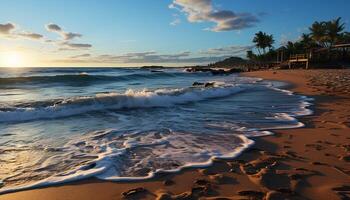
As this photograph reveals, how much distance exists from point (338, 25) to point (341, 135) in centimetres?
5774

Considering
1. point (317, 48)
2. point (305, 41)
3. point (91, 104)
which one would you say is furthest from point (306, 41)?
point (91, 104)

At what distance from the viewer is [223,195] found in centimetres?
358

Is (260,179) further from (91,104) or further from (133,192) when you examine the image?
(91,104)

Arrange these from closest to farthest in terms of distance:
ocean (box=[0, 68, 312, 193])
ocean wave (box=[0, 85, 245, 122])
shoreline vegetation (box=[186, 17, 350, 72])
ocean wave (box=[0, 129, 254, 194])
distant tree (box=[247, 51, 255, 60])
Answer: ocean wave (box=[0, 129, 254, 194]) < ocean (box=[0, 68, 312, 193]) < ocean wave (box=[0, 85, 245, 122]) < shoreline vegetation (box=[186, 17, 350, 72]) < distant tree (box=[247, 51, 255, 60])

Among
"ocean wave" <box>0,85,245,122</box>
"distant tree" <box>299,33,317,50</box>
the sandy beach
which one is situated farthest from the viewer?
"distant tree" <box>299,33,317,50</box>

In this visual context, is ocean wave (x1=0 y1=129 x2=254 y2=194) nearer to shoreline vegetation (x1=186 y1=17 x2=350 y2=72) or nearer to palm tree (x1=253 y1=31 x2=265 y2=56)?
shoreline vegetation (x1=186 y1=17 x2=350 y2=72)

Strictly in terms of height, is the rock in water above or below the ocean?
above

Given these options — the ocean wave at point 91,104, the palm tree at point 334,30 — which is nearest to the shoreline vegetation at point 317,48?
the palm tree at point 334,30

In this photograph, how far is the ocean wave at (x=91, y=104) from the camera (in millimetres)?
9742

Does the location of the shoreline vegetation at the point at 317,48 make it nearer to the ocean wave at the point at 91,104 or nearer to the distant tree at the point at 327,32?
the distant tree at the point at 327,32

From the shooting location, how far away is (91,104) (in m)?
11.4

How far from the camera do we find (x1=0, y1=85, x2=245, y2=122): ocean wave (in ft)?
32.0

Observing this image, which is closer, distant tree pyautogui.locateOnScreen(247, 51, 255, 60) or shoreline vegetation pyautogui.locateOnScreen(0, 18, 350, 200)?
shoreline vegetation pyautogui.locateOnScreen(0, 18, 350, 200)

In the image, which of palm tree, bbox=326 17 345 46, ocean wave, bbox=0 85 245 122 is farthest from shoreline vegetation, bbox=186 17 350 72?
ocean wave, bbox=0 85 245 122
